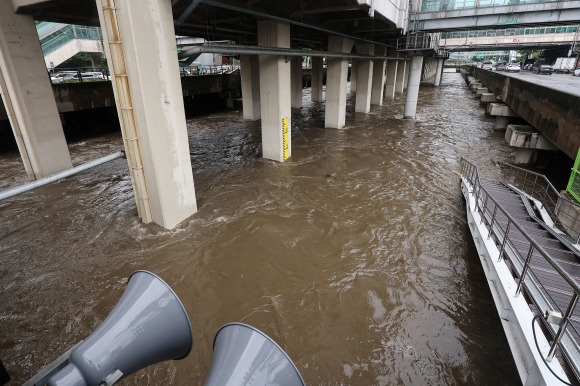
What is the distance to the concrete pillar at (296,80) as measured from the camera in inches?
966

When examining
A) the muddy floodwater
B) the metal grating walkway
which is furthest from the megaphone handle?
the metal grating walkway

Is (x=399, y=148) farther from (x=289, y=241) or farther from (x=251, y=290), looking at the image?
(x=251, y=290)

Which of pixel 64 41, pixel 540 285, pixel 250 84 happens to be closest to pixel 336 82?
pixel 250 84

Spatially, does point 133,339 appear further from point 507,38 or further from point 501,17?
point 507,38

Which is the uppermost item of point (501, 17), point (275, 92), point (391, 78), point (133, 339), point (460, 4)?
point (460, 4)

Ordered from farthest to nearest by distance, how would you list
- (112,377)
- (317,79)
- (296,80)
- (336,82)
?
(317,79) < (296,80) < (336,82) < (112,377)

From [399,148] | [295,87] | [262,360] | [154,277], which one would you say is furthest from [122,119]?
[295,87]

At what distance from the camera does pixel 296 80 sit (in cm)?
2503

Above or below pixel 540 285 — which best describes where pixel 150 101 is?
above

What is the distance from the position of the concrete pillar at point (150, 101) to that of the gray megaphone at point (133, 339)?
5.08 metres

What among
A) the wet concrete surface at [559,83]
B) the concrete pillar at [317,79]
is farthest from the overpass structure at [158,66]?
the concrete pillar at [317,79]

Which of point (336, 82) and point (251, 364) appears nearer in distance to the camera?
point (251, 364)

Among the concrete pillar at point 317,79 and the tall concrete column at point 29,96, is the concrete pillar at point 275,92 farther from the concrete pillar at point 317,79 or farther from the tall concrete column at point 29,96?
the concrete pillar at point 317,79

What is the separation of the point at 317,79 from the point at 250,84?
1013 centimetres
